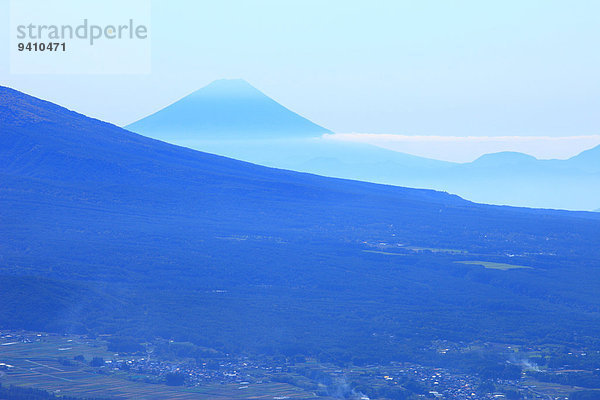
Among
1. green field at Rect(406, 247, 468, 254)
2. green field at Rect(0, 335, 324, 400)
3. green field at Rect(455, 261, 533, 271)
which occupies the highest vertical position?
green field at Rect(406, 247, 468, 254)

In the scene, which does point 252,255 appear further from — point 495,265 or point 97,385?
point 97,385

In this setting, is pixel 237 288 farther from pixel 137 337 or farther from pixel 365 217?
pixel 365 217

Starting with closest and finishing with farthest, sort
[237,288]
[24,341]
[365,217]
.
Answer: [24,341]
[237,288]
[365,217]

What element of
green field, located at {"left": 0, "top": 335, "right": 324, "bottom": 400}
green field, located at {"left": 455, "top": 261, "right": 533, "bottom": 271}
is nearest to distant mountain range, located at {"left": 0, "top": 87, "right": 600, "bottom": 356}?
green field, located at {"left": 455, "top": 261, "right": 533, "bottom": 271}

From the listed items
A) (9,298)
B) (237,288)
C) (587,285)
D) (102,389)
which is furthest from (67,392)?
(587,285)

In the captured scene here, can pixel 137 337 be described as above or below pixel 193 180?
below

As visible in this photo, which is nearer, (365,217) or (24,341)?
(24,341)

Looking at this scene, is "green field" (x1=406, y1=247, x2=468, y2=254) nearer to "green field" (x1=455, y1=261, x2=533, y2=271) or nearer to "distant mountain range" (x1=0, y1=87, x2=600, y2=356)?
"distant mountain range" (x1=0, y1=87, x2=600, y2=356)
